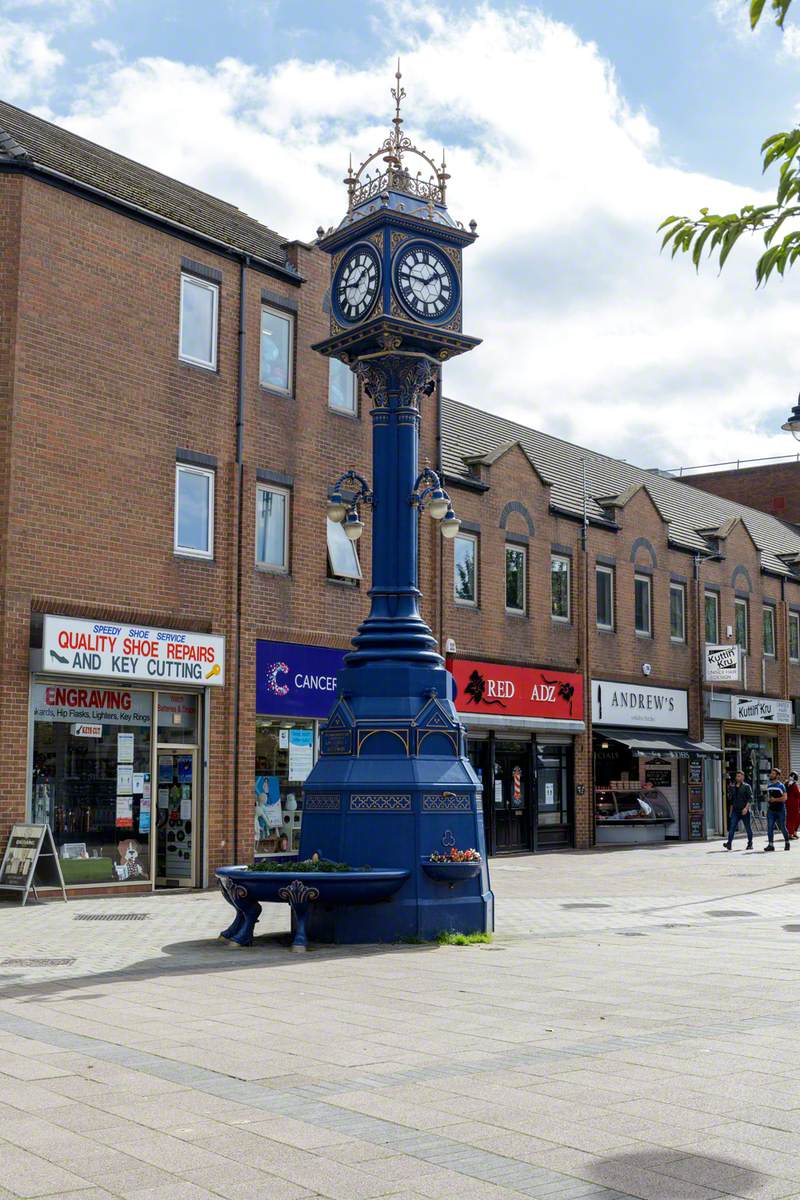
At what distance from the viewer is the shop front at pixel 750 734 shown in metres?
36.4

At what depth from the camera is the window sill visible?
21938 millimetres

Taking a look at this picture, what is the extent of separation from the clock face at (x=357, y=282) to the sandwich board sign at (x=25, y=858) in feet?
24.1

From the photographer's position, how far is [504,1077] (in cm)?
698

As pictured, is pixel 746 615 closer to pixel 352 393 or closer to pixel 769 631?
pixel 769 631

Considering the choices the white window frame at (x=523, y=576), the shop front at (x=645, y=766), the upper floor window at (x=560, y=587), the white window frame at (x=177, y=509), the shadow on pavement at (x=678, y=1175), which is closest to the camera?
the shadow on pavement at (x=678, y=1175)

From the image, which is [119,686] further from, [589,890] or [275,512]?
[589,890]

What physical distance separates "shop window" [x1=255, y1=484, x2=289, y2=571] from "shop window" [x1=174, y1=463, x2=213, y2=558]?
1032mm

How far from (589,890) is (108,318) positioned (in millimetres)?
10946

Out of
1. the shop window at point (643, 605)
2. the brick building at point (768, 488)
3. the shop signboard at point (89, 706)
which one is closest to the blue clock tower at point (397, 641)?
the shop signboard at point (89, 706)

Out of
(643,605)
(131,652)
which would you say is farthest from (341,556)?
(643,605)

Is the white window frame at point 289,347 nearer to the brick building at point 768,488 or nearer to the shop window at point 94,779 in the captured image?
the shop window at point 94,779

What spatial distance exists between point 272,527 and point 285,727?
3.31m

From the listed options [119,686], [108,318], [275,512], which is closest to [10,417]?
[108,318]

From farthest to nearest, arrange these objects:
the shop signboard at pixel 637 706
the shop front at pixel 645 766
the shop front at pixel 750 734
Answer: the shop front at pixel 750 734, the shop front at pixel 645 766, the shop signboard at pixel 637 706
